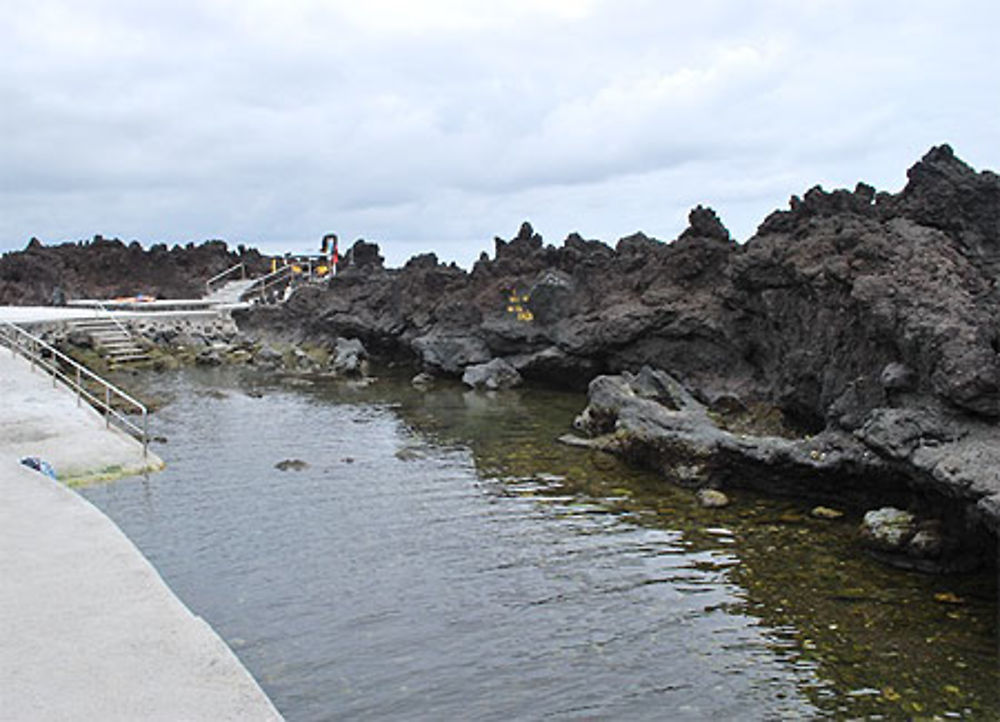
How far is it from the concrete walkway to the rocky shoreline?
396 inches

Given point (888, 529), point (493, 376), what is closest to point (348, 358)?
point (493, 376)

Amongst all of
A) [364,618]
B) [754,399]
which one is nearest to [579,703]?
[364,618]

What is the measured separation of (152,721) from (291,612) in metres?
5.89

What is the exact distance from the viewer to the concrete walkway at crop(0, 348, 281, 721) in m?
7.25

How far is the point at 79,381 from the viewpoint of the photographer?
23.8m

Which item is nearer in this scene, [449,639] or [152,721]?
[152,721]

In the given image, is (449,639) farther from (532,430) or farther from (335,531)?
(532,430)

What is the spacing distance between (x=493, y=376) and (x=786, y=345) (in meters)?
15.0

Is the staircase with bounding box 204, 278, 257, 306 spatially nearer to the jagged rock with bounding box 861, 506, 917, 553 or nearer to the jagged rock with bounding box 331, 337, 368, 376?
the jagged rock with bounding box 331, 337, 368, 376

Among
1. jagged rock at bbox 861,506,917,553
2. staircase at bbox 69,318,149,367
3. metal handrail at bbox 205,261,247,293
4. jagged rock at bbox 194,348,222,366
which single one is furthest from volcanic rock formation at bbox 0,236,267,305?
jagged rock at bbox 861,506,917,553

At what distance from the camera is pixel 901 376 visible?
16.6 meters

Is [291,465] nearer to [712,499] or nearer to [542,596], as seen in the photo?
[712,499]

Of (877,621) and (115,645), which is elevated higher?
(115,645)

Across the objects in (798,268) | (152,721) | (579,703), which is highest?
(798,268)
